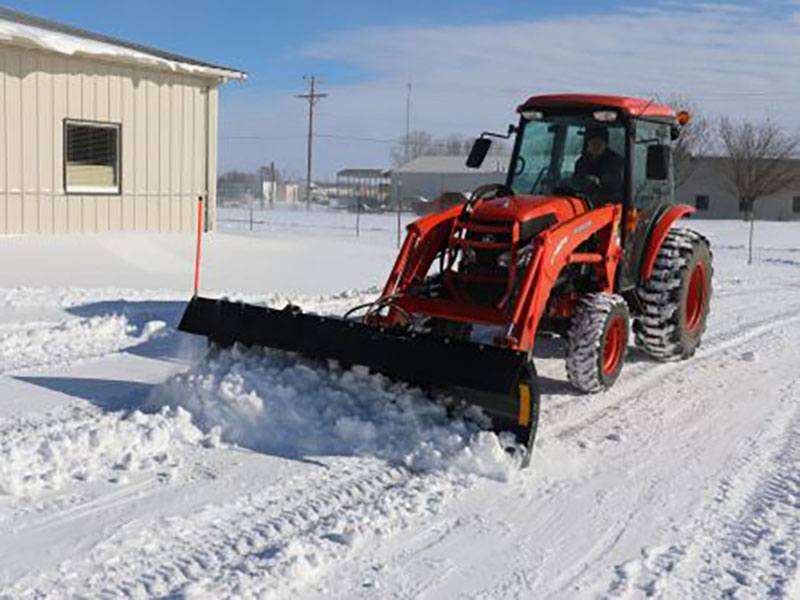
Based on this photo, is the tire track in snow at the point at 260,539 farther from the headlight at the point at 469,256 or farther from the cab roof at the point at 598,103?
the cab roof at the point at 598,103

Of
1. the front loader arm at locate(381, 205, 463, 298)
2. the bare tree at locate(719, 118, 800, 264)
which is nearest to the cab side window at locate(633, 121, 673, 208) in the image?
the front loader arm at locate(381, 205, 463, 298)

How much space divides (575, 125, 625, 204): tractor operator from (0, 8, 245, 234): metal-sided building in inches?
343

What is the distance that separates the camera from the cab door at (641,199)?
7672mm

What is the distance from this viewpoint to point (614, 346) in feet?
23.7

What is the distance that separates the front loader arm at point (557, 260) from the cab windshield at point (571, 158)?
319 mm

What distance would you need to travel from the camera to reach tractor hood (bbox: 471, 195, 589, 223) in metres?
6.76

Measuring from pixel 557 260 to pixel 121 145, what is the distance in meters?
10.4

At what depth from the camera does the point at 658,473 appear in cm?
544

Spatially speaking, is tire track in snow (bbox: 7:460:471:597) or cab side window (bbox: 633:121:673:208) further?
cab side window (bbox: 633:121:673:208)

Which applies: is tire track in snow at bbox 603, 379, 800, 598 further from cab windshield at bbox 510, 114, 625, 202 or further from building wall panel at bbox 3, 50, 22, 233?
building wall panel at bbox 3, 50, 22, 233

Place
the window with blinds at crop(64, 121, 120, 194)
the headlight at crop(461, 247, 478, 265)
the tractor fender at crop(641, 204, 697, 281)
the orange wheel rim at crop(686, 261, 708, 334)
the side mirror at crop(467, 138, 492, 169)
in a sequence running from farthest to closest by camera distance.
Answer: the window with blinds at crop(64, 121, 120, 194) < the orange wheel rim at crop(686, 261, 708, 334) < the tractor fender at crop(641, 204, 697, 281) < the side mirror at crop(467, 138, 492, 169) < the headlight at crop(461, 247, 478, 265)

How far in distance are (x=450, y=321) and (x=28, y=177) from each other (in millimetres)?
9185

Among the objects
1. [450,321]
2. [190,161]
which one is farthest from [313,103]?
[450,321]

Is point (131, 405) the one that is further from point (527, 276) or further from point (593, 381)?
point (593, 381)
